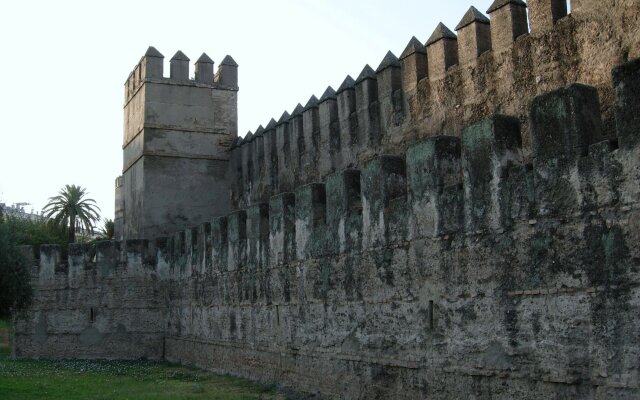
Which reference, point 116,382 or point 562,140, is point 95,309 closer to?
point 116,382

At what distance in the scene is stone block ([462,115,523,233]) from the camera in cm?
698

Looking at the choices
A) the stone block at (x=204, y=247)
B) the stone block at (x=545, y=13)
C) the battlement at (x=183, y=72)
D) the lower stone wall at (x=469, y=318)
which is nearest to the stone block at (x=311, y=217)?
the lower stone wall at (x=469, y=318)

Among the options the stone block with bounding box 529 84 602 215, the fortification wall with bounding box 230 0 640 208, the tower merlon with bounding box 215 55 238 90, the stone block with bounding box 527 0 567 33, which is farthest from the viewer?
the tower merlon with bounding box 215 55 238 90

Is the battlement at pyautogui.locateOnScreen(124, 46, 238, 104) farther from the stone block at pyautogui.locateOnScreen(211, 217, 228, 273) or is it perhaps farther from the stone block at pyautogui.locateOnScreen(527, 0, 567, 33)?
the stone block at pyautogui.locateOnScreen(527, 0, 567, 33)

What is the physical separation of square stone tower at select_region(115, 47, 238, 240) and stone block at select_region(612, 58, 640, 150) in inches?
588

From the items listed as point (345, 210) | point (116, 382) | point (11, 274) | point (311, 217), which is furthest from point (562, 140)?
point (11, 274)

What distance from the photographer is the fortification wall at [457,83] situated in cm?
899

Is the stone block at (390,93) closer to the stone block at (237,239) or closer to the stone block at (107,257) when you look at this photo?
the stone block at (237,239)

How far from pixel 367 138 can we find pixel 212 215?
7585mm

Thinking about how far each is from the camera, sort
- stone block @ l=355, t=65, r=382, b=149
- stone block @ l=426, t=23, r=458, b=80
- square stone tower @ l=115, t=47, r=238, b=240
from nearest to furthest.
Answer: stone block @ l=426, t=23, r=458, b=80 < stone block @ l=355, t=65, r=382, b=149 < square stone tower @ l=115, t=47, r=238, b=240

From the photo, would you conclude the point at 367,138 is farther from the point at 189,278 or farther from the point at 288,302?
the point at 189,278

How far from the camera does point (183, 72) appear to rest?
2009 centimetres

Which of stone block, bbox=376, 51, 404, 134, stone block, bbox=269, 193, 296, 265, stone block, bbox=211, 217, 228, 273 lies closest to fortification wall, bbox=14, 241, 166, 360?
stone block, bbox=211, 217, 228, 273

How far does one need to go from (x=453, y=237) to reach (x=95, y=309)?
1282 centimetres
